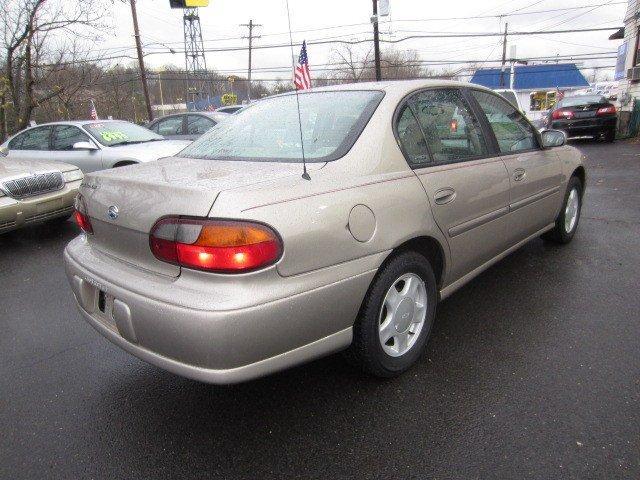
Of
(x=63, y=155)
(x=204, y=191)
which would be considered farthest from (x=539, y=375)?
(x=63, y=155)

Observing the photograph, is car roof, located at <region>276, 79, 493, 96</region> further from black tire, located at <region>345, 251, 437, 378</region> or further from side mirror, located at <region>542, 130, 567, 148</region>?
side mirror, located at <region>542, 130, 567, 148</region>

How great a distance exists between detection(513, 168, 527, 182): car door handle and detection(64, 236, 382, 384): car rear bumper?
5.26ft

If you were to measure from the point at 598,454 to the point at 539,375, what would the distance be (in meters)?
0.57

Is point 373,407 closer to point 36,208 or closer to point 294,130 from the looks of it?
point 294,130

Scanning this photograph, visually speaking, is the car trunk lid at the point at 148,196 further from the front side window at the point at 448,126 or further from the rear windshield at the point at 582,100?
the rear windshield at the point at 582,100

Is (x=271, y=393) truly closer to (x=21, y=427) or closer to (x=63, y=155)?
(x=21, y=427)

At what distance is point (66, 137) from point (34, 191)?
10.1ft

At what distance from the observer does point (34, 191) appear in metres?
5.42

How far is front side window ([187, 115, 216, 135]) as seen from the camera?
10.1 metres

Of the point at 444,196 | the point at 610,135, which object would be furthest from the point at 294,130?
the point at 610,135

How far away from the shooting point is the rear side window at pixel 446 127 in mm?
2633

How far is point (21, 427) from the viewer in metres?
2.23

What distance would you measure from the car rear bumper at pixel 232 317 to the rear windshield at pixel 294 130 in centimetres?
67

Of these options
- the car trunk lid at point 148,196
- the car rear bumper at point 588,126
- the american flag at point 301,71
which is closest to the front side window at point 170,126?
the american flag at point 301,71
